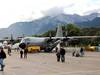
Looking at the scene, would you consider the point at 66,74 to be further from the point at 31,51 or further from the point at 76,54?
the point at 31,51

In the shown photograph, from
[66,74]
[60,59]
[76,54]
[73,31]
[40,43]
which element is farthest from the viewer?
[73,31]

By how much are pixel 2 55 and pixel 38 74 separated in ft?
12.3

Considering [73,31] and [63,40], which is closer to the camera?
[63,40]

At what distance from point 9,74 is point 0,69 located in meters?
3.77

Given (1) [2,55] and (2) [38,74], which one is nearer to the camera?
(2) [38,74]

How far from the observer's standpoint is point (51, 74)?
75.6 ft

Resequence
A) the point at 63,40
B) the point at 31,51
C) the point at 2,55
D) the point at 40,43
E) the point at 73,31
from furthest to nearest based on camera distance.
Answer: the point at 73,31 < the point at 63,40 < the point at 40,43 < the point at 31,51 < the point at 2,55

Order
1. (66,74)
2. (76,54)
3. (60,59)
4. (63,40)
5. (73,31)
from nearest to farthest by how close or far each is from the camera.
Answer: (66,74) → (60,59) → (76,54) → (63,40) → (73,31)

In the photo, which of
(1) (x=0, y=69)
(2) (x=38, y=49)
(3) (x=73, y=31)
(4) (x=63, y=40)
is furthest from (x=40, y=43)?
(3) (x=73, y=31)

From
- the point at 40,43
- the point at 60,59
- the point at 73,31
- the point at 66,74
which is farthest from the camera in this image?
the point at 73,31

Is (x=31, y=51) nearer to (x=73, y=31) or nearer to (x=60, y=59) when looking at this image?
(x=60, y=59)

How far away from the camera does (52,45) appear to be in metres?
74.9

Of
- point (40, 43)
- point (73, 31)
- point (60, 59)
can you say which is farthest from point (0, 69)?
point (73, 31)

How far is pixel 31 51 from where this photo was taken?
68938 mm
